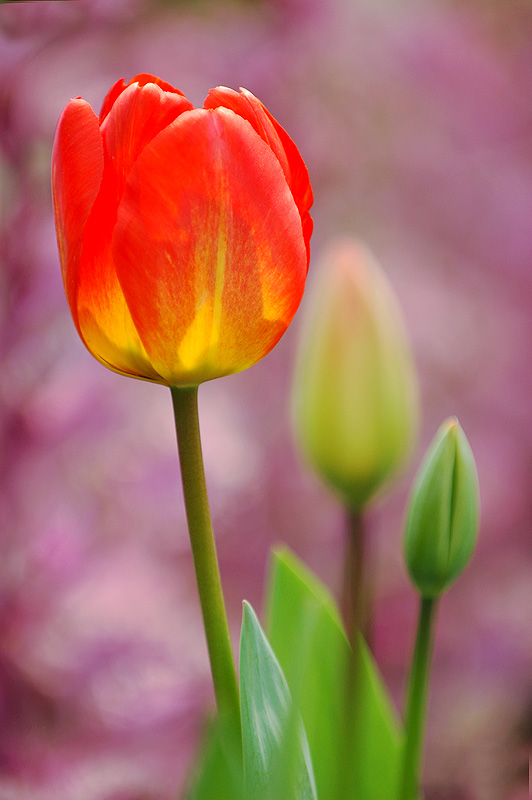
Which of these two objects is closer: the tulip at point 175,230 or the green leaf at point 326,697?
the tulip at point 175,230

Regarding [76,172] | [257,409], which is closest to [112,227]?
[76,172]

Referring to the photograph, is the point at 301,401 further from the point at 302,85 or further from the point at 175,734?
the point at 302,85

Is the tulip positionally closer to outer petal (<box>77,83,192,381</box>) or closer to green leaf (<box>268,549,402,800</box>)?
outer petal (<box>77,83,192,381</box>)

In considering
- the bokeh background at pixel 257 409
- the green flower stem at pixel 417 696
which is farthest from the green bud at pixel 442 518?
the bokeh background at pixel 257 409

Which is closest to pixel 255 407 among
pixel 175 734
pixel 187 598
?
pixel 187 598

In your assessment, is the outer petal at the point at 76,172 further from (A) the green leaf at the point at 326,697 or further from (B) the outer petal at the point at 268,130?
(A) the green leaf at the point at 326,697

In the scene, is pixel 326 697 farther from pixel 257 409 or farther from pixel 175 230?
pixel 257 409

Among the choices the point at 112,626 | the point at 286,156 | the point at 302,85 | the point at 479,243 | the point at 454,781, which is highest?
the point at 302,85
